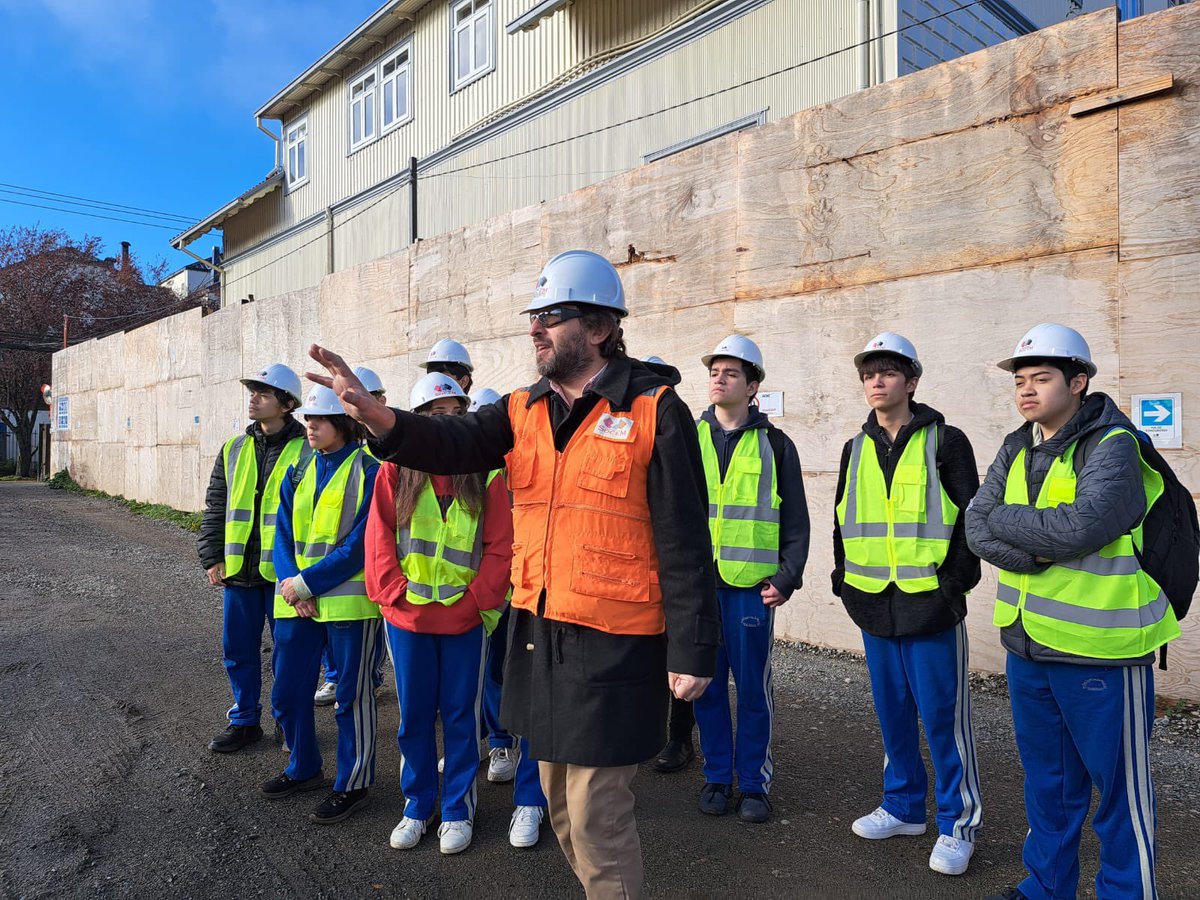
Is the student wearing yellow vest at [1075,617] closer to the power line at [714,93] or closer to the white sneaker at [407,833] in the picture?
the white sneaker at [407,833]

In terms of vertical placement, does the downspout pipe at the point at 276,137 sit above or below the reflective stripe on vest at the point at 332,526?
above

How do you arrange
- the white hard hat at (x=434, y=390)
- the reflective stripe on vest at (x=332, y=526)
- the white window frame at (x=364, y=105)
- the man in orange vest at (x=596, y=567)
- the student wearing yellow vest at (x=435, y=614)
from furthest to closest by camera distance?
the white window frame at (x=364, y=105)
the white hard hat at (x=434, y=390)
the reflective stripe on vest at (x=332, y=526)
the student wearing yellow vest at (x=435, y=614)
the man in orange vest at (x=596, y=567)

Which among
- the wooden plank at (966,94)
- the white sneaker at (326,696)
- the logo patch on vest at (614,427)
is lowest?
the white sneaker at (326,696)

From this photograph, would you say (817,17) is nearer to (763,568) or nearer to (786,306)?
(786,306)

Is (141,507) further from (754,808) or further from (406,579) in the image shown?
(754,808)

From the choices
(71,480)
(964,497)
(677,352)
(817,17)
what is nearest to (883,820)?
(964,497)

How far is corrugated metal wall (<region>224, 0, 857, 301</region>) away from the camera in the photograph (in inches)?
399

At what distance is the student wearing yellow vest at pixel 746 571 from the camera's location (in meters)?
3.93

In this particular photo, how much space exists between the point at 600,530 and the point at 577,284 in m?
0.75

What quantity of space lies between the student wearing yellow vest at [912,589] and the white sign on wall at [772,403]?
3.07m

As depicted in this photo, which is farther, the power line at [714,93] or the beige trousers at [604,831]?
the power line at [714,93]

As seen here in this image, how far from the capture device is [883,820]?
362cm

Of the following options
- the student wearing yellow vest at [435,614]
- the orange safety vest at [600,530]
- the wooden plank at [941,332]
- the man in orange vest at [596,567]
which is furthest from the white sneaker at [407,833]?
the wooden plank at [941,332]

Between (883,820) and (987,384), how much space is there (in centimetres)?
329
